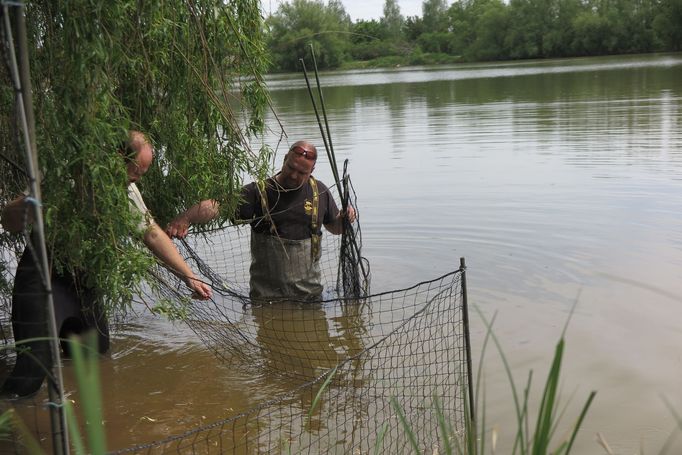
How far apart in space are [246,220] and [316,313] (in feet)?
4.06

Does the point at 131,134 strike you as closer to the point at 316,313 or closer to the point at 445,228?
the point at 316,313

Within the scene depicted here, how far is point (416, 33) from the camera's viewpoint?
338 feet

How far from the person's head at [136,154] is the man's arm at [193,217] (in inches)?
33.7

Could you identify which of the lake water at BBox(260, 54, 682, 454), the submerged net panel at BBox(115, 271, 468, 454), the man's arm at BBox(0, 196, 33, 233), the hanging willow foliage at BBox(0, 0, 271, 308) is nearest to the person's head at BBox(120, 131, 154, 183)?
the hanging willow foliage at BBox(0, 0, 271, 308)

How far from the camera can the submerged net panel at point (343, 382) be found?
4387 mm

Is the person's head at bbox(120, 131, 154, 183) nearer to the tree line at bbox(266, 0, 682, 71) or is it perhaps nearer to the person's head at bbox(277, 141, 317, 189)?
the person's head at bbox(277, 141, 317, 189)

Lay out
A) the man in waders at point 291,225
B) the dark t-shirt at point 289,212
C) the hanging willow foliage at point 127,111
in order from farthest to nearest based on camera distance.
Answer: the dark t-shirt at point 289,212 → the man in waders at point 291,225 → the hanging willow foliage at point 127,111

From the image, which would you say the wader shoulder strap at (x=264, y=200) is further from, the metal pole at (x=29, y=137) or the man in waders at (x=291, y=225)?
the metal pole at (x=29, y=137)

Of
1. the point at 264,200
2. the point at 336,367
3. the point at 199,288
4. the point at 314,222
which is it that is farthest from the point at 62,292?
the point at 314,222

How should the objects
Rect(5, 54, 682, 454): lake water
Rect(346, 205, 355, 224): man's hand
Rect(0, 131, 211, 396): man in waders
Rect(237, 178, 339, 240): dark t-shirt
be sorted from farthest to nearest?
Rect(346, 205, 355, 224): man's hand < Rect(237, 178, 339, 240): dark t-shirt < Rect(5, 54, 682, 454): lake water < Rect(0, 131, 211, 396): man in waders

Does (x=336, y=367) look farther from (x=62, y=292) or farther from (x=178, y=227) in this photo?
(x=178, y=227)

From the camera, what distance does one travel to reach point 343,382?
5.24 m

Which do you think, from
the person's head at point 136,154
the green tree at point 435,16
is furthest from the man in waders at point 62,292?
the green tree at point 435,16

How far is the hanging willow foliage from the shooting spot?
365 centimetres
